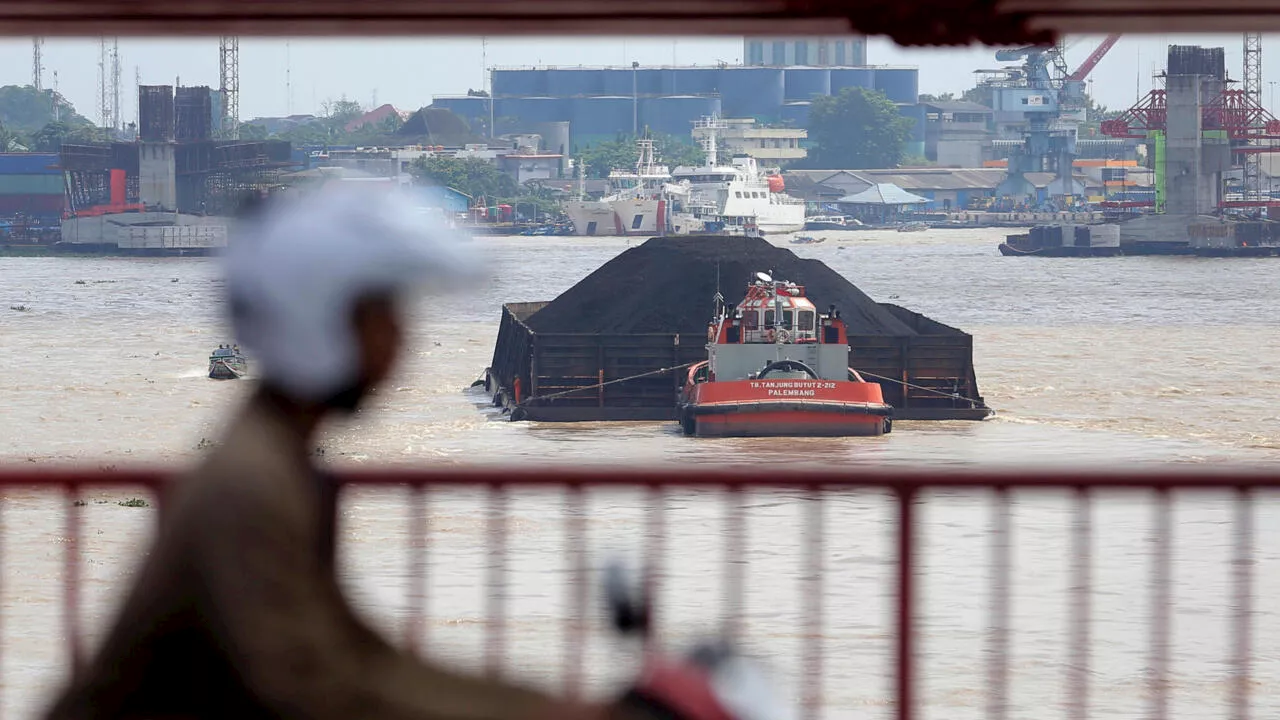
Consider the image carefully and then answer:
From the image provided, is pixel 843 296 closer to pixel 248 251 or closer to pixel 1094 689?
pixel 1094 689

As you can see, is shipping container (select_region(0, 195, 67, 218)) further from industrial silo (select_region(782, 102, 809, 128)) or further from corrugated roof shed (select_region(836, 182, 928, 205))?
industrial silo (select_region(782, 102, 809, 128))

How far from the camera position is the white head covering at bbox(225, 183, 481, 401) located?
189 cm

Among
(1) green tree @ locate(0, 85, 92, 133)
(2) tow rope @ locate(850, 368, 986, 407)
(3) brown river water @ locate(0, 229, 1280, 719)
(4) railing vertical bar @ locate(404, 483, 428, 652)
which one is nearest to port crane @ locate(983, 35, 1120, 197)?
(3) brown river water @ locate(0, 229, 1280, 719)

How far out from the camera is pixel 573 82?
180125 millimetres

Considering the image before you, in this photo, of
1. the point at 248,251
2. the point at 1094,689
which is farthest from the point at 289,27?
the point at 1094,689

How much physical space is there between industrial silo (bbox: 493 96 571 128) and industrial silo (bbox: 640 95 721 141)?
8858 mm

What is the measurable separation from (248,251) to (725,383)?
2856 cm

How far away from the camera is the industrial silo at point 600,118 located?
174 m

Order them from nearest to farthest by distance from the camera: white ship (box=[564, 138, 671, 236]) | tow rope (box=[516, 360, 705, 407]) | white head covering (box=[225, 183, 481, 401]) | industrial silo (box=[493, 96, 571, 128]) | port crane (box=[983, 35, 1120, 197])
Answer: white head covering (box=[225, 183, 481, 401]) → tow rope (box=[516, 360, 705, 407]) → white ship (box=[564, 138, 671, 236]) → port crane (box=[983, 35, 1120, 197]) → industrial silo (box=[493, 96, 571, 128])

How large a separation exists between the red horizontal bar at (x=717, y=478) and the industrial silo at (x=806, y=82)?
612 feet

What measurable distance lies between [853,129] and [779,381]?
14901cm

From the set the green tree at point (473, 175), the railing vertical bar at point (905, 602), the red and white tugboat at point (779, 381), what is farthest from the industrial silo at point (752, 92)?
the railing vertical bar at point (905, 602)

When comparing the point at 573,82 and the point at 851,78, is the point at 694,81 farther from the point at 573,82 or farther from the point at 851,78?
the point at 851,78

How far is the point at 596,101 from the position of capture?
174000mm
